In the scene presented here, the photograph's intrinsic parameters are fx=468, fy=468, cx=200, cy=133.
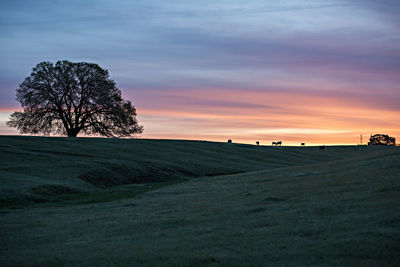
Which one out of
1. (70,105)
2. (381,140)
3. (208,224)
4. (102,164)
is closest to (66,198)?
(102,164)

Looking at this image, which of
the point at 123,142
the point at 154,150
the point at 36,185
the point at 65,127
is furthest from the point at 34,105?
the point at 36,185

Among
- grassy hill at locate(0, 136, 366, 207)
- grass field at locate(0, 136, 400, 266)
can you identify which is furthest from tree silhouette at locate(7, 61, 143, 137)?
grass field at locate(0, 136, 400, 266)

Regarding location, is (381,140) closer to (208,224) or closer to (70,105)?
(70,105)

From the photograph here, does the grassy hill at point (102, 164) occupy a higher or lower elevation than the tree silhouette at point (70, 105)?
lower

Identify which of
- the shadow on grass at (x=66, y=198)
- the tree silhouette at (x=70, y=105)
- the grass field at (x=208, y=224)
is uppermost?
the tree silhouette at (x=70, y=105)

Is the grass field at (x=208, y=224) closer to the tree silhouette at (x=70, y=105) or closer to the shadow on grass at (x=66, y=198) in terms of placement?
the shadow on grass at (x=66, y=198)

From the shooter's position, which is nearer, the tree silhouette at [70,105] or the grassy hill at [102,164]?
the grassy hill at [102,164]

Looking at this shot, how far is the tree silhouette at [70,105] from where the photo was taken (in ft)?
213

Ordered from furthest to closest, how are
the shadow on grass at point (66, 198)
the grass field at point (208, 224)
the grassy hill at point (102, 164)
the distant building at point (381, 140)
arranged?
the distant building at point (381, 140) < the grassy hill at point (102, 164) < the shadow on grass at point (66, 198) < the grass field at point (208, 224)

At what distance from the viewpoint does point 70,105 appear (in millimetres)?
66062

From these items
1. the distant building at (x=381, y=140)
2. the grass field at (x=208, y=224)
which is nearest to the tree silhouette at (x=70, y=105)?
the grass field at (x=208, y=224)

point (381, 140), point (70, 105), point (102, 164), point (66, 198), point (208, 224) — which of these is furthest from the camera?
point (381, 140)

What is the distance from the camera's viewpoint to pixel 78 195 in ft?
90.2

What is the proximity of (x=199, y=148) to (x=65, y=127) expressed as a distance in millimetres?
19314
